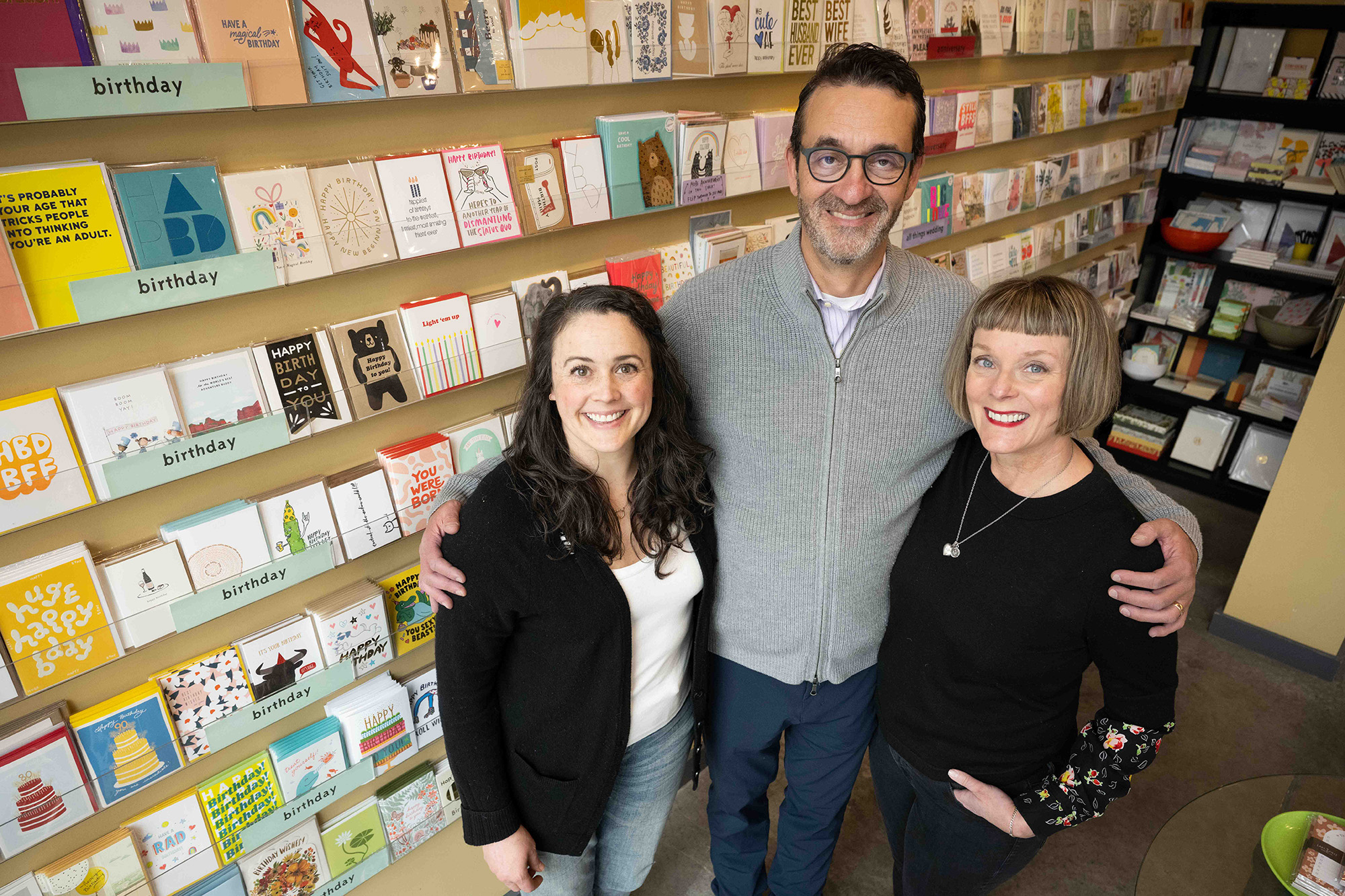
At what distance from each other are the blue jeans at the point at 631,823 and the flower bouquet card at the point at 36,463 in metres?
1.15

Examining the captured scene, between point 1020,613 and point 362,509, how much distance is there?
53.2 inches

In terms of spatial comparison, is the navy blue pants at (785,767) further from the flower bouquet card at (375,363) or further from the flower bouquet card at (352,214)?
the flower bouquet card at (352,214)

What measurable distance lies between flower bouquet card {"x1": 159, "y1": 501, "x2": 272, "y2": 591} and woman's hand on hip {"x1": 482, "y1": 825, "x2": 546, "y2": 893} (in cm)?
74

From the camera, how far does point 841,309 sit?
5.39 feet

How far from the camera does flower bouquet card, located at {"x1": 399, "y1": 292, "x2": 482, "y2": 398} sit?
1.64 meters

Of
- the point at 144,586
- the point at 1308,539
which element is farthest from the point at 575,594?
the point at 1308,539

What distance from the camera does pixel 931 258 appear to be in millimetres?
3078

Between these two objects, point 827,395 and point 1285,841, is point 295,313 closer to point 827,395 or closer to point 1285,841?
point 827,395

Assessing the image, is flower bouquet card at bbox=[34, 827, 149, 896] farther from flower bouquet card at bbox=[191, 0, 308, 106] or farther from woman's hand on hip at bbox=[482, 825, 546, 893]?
flower bouquet card at bbox=[191, 0, 308, 106]

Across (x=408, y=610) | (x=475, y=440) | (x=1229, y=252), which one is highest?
(x=475, y=440)

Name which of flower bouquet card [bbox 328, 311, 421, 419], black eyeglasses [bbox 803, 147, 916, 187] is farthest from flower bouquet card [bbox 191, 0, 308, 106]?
black eyeglasses [bbox 803, 147, 916, 187]

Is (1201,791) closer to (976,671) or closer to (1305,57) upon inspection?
(976,671)

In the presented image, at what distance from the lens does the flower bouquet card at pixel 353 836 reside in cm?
192

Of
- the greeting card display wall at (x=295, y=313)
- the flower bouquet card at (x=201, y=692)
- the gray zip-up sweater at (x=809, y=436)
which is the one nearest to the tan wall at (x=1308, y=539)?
the gray zip-up sweater at (x=809, y=436)
